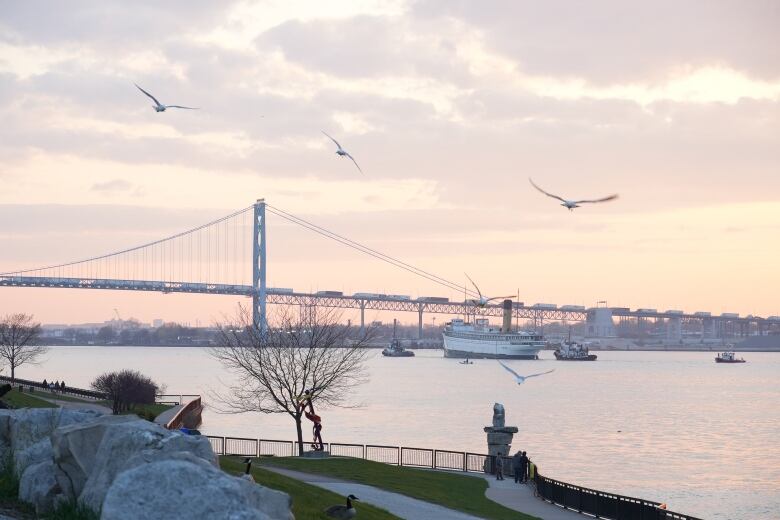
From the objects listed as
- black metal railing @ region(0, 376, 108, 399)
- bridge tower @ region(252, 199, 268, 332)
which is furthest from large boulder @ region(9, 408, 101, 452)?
bridge tower @ region(252, 199, 268, 332)

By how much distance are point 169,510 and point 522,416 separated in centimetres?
6863

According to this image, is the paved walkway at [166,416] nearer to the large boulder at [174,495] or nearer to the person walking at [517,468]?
the person walking at [517,468]

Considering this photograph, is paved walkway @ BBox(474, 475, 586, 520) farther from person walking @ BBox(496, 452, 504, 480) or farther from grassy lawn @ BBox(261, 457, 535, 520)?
grassy lawn @ BBox(261, 457, 535, 520)

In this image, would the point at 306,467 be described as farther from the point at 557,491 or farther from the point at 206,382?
the point at 206,382

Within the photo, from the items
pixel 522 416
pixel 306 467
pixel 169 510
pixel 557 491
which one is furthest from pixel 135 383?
pixel 169 510

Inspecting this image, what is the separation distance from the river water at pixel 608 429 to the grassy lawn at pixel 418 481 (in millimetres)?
9430

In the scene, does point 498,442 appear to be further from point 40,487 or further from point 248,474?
point 40,487

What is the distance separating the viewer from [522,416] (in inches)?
3029

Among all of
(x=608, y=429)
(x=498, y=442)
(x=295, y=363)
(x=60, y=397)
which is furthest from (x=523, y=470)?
(x=608, y=429)

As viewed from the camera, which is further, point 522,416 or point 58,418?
point 522,416

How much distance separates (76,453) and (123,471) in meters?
2.03

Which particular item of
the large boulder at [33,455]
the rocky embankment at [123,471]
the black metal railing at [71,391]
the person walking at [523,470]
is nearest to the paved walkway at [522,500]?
the person walking at [523,470]

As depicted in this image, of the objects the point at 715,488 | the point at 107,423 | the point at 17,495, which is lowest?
the point at 715,488

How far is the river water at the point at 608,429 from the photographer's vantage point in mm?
41906
